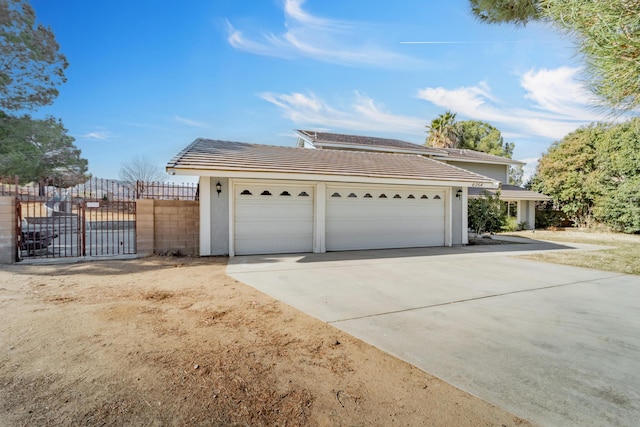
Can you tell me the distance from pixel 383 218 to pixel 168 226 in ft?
24.6

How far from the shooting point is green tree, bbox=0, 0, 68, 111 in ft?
48.3

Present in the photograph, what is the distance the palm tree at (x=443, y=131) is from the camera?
3359 centimetres

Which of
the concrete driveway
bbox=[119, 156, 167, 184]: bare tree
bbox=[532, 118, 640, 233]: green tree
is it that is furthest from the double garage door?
bbox=[119, 156, 167, 184]: bare tree

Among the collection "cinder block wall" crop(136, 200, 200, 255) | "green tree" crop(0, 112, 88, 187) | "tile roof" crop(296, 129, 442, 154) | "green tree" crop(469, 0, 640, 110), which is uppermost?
"tile roof" crop(296, 129, 442, 154)

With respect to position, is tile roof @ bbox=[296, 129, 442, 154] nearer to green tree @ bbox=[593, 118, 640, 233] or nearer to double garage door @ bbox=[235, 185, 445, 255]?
double garage door @ bbox=[235, 185, 445, 255]

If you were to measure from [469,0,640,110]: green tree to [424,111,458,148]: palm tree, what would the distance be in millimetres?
32839

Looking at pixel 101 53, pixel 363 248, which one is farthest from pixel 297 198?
pixel 101 53

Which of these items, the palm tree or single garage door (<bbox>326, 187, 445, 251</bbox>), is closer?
single garage door (<bbox>326, 187, 445, 251</bbox>)

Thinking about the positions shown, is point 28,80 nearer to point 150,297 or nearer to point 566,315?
point 150,297

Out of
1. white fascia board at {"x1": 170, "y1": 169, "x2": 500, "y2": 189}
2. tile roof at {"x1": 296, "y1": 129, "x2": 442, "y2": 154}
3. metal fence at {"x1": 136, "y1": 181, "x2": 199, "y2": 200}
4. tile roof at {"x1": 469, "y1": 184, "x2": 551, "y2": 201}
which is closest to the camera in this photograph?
white fascia board at {"x1": 170, "y1": 169, "x2": 500, "y2": 189}

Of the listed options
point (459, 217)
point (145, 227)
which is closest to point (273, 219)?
point (145, 227)

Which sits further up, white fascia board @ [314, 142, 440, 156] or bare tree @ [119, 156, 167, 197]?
white fascia board @ [314, 142, 440, 156]

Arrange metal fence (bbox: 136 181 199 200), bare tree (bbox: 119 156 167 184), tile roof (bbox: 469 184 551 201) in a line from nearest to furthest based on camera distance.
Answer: metal fence (bbox: 136 181 199 200), tile roof (bbox: 469 184 551 201), bare tree (bbox: 119 156 167 184)

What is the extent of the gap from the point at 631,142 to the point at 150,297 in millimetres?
26893
